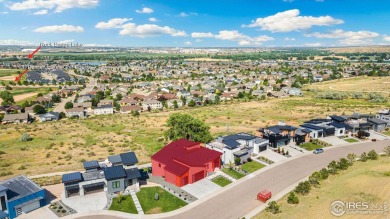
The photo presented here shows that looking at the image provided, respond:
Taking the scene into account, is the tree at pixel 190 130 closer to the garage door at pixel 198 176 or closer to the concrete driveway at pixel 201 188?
the garage door at pixel 198 176

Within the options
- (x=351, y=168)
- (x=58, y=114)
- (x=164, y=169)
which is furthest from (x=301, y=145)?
(x=58, y=114)

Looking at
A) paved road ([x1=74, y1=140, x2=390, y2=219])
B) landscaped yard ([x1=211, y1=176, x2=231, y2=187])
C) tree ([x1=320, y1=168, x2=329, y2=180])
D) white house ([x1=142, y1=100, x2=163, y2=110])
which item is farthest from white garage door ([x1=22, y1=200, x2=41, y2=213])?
white house ([x1=142, y1=100, x2=163, y2=110])

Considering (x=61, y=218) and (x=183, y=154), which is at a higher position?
(x=183, y=154)

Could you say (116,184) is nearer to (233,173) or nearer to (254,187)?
(233,173)

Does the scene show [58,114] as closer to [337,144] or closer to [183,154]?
[183,154]

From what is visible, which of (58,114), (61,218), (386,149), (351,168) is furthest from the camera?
(58,114)

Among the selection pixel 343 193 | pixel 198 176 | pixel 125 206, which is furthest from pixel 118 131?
pixel 343 193

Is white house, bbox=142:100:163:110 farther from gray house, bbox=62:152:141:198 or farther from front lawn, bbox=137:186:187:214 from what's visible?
front lawn, bbox=137:186:187:214
